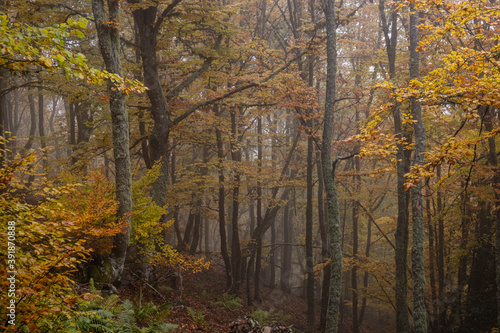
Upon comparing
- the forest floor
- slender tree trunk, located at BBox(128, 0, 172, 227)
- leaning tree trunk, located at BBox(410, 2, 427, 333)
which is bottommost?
the forest floor

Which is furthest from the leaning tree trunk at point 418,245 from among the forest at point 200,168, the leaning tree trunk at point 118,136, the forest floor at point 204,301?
the leaning tree trunk at point 118,136

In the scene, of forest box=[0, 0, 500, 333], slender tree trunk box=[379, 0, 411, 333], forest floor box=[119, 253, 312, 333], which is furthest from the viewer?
slender tree trunk box=[379, 0, 411, 333]

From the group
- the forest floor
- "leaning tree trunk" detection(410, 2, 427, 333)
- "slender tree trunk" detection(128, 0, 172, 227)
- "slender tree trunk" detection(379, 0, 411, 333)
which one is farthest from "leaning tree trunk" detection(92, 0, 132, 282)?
"slender tree trunk" detection(379, 0, 411, 333)

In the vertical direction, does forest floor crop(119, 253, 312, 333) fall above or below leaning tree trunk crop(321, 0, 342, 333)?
below

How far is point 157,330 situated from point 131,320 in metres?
0.50

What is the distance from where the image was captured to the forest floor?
317 inches

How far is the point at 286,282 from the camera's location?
2122 centimetres

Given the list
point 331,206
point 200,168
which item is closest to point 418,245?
point 331,206

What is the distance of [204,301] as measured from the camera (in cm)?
1195

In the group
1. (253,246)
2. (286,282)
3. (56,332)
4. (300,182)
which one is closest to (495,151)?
(300,182)

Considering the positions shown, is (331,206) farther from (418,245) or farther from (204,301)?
(204,301)

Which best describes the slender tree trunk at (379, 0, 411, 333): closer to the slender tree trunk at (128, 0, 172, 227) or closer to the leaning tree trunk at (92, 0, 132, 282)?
the slender tree trunk at (128, 0, 172, 227)

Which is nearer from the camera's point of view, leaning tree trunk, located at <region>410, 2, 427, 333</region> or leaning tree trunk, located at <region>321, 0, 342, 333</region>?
leaning tree trunk, located at <region>321, 0, 342, 333</region>

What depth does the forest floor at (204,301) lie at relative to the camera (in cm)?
804
